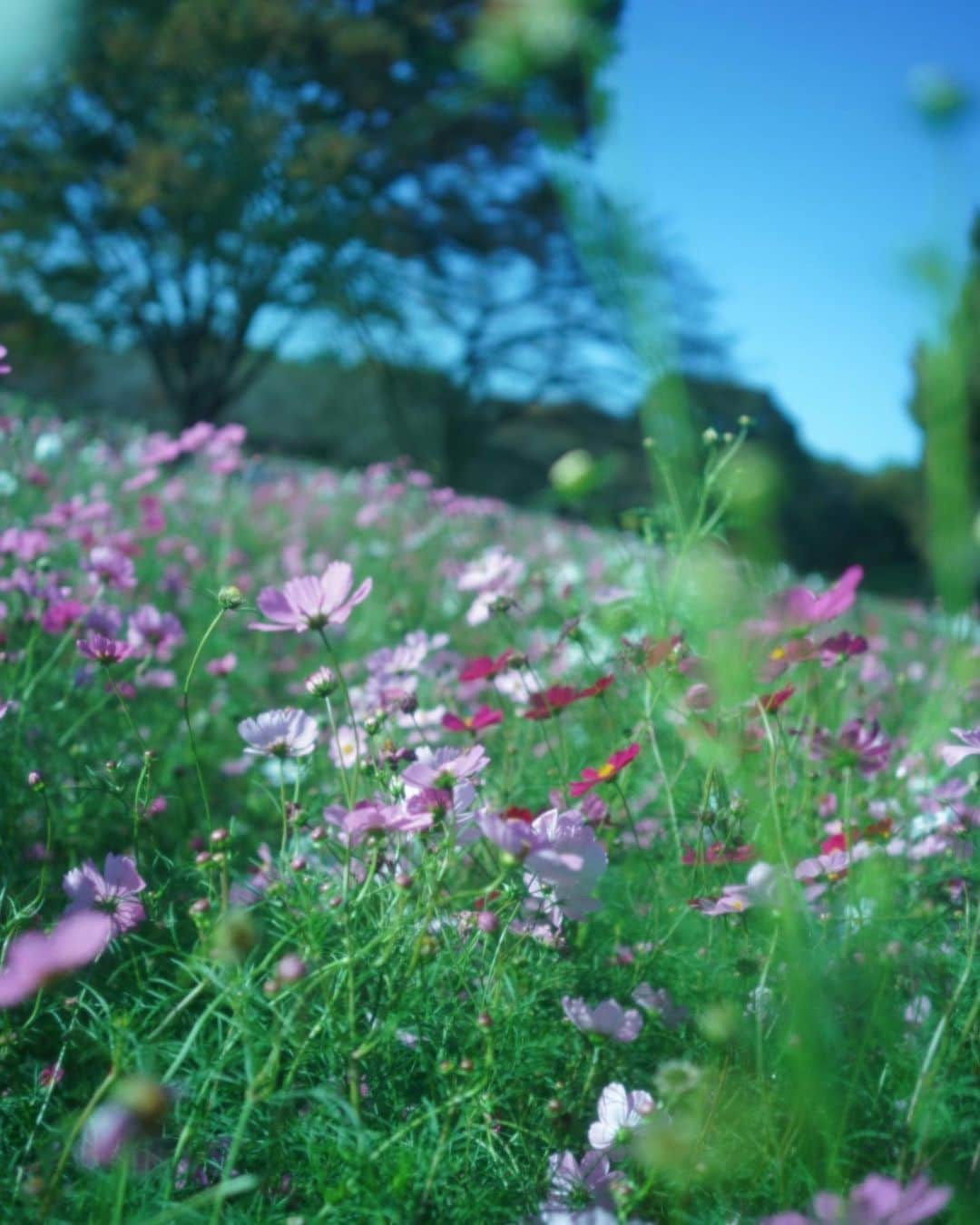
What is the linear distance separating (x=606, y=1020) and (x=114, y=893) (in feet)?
1.46

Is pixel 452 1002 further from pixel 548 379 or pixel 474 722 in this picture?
pixel 548 379

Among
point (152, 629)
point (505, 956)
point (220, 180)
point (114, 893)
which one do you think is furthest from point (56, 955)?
point (220, 180)

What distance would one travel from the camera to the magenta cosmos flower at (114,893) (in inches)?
36.2

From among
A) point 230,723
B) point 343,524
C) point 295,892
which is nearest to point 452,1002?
point 295,892

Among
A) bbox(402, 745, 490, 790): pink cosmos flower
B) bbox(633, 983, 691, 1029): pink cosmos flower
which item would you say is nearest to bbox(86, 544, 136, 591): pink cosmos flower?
bbox(402, 745, 490, 790): pink cosmos flower

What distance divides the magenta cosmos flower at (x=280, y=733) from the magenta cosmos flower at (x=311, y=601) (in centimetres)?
9

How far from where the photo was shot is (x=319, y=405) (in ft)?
54.7

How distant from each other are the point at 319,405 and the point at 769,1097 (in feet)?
54.2

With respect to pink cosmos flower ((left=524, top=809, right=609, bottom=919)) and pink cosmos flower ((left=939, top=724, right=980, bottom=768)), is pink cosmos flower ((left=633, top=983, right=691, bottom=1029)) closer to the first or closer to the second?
pink cosmos flower ((left=524, top=809, right=609, bottom=919))

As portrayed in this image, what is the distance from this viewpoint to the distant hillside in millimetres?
11898

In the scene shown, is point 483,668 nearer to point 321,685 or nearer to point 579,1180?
point 321,685

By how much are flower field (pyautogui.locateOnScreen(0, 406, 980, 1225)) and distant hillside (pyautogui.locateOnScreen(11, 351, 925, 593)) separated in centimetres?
1032

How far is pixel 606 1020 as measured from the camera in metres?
0.90

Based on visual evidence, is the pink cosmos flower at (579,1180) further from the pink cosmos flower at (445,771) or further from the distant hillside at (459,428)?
the distant hillside at (459,428)
